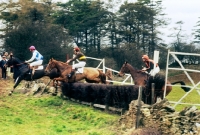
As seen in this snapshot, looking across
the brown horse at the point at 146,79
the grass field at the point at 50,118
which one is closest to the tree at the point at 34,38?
the grass field at the point at 50,118

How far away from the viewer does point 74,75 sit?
62.2ft

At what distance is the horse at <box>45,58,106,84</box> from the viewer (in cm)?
1884

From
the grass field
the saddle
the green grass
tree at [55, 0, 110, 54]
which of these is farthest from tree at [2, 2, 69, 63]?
the green grass

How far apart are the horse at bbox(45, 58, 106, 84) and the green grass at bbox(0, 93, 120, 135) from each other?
57.3 inches

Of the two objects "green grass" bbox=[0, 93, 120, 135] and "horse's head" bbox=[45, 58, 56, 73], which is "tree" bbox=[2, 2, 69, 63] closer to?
"horse's head" bbox=[45, 58, 56, 73]

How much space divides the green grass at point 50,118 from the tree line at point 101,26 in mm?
26225

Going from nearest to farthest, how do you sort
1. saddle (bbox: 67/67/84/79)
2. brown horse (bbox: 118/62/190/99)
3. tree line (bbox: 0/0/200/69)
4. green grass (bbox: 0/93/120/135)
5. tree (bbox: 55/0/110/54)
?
green grass (bbox: 0/93/120/135) < brown horse (bbox: 118/62/190/99) < saddle (bbox: 67/67/84/79) < tree line (bbox: 0/0/200/69) < tree (bbox: 55/0/110/54)

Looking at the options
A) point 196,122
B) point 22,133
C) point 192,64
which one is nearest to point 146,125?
point 196,122

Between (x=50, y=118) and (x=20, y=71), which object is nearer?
(x=50, y=118)

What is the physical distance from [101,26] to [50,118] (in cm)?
3895

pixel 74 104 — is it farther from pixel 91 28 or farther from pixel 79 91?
pixel 91 28

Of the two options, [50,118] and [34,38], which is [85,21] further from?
[50,118]

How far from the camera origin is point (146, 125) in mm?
10789

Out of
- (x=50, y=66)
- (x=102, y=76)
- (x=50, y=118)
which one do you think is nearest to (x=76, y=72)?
(x=50, y=66)
